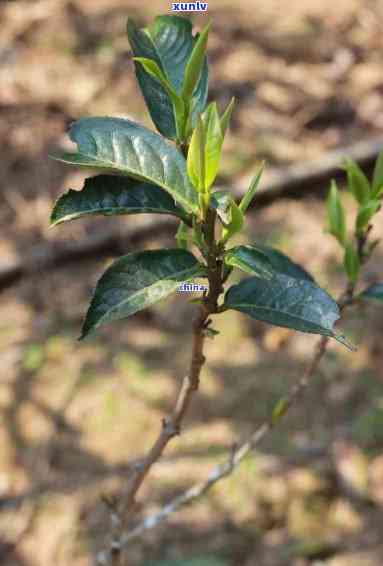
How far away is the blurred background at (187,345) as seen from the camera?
2.51 m

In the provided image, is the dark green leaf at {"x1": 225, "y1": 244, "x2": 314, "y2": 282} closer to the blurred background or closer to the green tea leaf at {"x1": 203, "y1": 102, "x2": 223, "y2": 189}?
the green tea leaf at {"x1": 203, "y1": 102, "x2": 223, "y2": 189}

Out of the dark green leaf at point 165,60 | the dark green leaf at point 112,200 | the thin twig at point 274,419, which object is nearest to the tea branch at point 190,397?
the thin twig at point 274,419

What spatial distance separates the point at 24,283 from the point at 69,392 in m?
0.82

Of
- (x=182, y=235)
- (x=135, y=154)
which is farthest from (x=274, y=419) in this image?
(x=135, y=154)

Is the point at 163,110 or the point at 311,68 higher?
the point at 163,110

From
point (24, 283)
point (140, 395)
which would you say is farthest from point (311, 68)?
point (140, 395)

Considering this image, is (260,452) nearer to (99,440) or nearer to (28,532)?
(99,440)

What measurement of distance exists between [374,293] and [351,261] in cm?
8

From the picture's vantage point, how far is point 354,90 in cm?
437

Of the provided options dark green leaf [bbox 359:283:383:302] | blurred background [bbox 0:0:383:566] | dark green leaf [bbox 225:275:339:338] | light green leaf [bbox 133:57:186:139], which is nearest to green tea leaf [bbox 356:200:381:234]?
dark green leaf [bbox 359:283:383:302]

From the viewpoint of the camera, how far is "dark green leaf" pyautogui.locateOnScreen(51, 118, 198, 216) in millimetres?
1035

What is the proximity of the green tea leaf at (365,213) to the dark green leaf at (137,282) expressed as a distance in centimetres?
37

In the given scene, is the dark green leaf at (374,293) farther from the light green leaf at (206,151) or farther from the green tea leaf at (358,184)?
the light green leaf at (206,151)

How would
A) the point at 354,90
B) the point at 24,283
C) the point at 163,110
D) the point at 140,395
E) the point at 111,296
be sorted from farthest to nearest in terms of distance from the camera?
1. the point at 354,90
2. the point at 24,283
3. the point at 140,395
4. the point at 163,110
5. the point at 111,296
